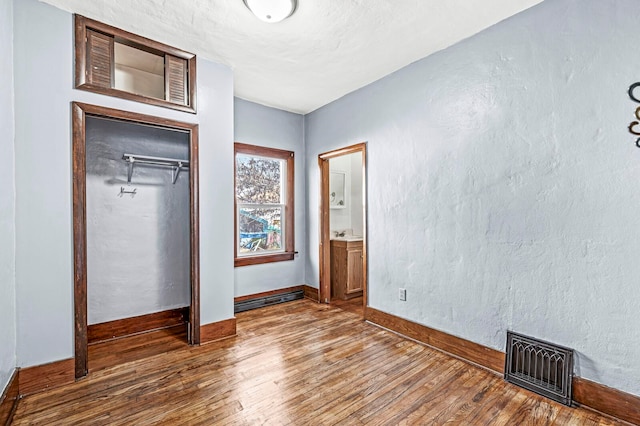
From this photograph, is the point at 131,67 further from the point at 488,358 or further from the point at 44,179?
the point at 488,358

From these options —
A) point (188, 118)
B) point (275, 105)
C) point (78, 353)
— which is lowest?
point (78, 353)

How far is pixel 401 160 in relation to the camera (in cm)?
316

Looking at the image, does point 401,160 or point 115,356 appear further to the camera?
point 401,160

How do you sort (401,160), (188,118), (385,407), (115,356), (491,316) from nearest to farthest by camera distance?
1. (385,407)
2. (491,316)
3. (115,356)
4. (188,118)
5. (401,160)

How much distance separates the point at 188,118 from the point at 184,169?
802 mm

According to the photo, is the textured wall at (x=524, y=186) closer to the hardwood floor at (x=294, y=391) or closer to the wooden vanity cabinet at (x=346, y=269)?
the hardwood floor at (x=294, y=391)

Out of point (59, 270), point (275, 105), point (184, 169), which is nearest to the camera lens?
point (59, 270)

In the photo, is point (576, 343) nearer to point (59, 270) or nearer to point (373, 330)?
point (373, 330)

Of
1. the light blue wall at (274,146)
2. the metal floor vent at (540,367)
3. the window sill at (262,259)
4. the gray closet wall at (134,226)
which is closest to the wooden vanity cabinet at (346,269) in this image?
the light blue wall at (274,146)

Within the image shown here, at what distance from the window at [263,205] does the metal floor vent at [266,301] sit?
50 cm

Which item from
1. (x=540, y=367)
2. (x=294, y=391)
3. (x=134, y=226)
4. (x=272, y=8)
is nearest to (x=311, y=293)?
(x=294, y=391)

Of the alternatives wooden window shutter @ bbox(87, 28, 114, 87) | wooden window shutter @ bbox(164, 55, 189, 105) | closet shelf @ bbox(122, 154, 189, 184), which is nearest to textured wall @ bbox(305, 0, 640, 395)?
wooden window shutter @ bbox(164, 55, 189, 105)

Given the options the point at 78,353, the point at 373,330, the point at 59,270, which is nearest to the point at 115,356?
the point at 78,353

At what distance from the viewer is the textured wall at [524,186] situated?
1884mm
